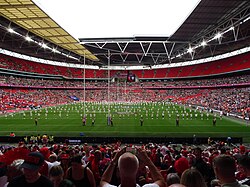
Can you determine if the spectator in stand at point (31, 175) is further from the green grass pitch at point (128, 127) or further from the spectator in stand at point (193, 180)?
the green grass pitch at point (128, 127)

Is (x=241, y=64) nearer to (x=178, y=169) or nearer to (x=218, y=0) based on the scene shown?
(x=218, y=0)

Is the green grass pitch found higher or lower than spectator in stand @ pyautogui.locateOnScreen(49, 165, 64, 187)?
lower

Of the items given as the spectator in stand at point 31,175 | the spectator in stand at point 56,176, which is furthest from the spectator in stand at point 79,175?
the spectator in stand at point 31,175

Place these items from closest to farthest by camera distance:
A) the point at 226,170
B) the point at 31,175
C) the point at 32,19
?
1. the point at 226,170
2. the point at 31,175
3. the point at 32,19

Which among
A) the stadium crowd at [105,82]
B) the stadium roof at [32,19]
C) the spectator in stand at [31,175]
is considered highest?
the stadium roof at [32,19]

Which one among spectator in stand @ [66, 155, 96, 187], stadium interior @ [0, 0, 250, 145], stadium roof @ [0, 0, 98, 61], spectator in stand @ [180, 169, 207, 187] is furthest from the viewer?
stadium interior @ [0, 0, 250, 145]

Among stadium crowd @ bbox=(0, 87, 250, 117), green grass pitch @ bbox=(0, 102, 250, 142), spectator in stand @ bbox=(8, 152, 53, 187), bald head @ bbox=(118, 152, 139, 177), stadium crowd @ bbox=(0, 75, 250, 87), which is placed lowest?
green grass pitch @ bbox=(0, 102, 250, 142)

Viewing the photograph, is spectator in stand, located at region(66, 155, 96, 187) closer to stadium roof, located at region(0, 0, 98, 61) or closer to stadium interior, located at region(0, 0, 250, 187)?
stadium interior, located at region(0, 0, 250, 187)

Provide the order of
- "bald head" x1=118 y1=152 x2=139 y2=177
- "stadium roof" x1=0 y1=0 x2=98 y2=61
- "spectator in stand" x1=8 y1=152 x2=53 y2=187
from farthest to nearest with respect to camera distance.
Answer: "stadium roof" x1=0 y1=0 x2=98 y2=61 → "spectator in stand" x1=8 y1=152 x2=53 y2=187 → "bald head" x1=118 y1=152 x2=139 y2=177

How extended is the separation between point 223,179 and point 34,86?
229 feet

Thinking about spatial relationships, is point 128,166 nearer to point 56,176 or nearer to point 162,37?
point 56,176

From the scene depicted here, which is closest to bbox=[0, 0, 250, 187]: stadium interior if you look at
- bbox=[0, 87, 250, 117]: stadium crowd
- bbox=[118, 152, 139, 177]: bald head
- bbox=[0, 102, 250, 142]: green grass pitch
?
bbox=[118, 152, 139, 177]: bald head

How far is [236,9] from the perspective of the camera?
2677cm

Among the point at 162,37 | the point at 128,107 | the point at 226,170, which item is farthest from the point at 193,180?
the point at 128,107
